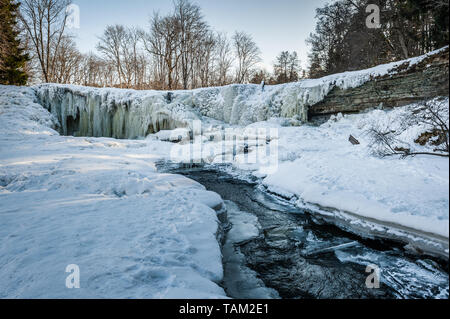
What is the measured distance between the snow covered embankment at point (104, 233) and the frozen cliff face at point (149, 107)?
8.91 meters

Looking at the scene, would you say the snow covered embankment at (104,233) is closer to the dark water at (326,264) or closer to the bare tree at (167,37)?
the dark water at (326,264)

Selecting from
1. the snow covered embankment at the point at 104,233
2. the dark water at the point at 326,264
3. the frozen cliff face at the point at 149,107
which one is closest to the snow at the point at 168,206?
the snow covered embankment at the point at 104,233

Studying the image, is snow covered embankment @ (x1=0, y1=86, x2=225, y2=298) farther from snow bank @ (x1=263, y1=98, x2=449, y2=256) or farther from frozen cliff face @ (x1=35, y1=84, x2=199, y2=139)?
frozen cliff face @ (x1=35, y1=84, x2=199, y2=139)

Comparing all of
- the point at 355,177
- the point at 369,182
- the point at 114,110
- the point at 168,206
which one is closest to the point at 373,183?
the point at 369,182

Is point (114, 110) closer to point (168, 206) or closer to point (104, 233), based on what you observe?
point (168, 206)

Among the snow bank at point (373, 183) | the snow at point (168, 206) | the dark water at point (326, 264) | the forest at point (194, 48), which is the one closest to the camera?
the snow bank at point (373, 183)

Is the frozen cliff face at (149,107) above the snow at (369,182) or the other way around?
above

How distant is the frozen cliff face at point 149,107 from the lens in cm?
1312

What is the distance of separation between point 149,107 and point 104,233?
1246 cm

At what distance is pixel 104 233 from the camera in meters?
2.39

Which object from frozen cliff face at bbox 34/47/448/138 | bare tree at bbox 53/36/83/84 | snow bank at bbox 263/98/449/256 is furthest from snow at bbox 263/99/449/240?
bare tree at bbox 53/36/83/84

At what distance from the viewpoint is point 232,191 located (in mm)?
6051

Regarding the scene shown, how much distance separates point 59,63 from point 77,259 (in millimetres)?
30651

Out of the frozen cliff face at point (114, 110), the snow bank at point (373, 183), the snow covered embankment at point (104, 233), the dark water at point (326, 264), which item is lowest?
the dark water at point (326, 264)
